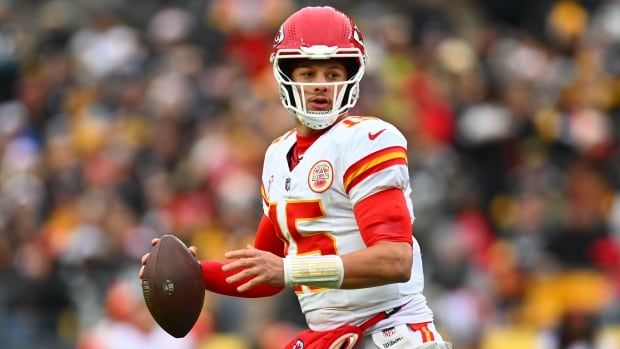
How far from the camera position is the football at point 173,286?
4531 mm

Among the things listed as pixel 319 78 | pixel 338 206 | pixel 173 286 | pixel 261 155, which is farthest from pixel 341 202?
pixel 261 155

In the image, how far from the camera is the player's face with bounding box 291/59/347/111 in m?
4.64

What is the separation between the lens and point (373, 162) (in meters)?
4.39

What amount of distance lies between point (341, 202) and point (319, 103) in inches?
14.8

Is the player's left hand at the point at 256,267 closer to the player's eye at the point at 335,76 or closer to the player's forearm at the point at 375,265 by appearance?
the player's forearm at the point at 375,265

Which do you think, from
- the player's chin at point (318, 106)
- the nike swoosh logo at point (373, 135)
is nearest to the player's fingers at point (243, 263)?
the nike swoosh logo at point (373, 135)

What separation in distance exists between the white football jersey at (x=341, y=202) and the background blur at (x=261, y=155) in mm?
4273

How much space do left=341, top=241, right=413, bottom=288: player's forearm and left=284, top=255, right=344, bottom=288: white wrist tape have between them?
2cm

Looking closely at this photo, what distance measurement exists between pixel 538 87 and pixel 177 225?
3.42 meters

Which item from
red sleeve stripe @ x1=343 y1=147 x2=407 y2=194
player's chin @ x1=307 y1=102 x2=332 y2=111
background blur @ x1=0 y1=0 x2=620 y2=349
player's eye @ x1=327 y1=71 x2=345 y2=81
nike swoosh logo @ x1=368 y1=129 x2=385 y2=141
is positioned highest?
player's eye @ x1=327 y1=71 x2=345 y2=81

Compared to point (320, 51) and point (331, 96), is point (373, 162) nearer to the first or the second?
point (331, 96)

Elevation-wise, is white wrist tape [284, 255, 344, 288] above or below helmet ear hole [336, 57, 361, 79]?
below

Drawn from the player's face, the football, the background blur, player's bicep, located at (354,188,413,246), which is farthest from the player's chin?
the background blur

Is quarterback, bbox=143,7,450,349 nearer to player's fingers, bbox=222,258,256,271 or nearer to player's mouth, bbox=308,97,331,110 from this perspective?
player's mouth, bbox=308,97,331,110
